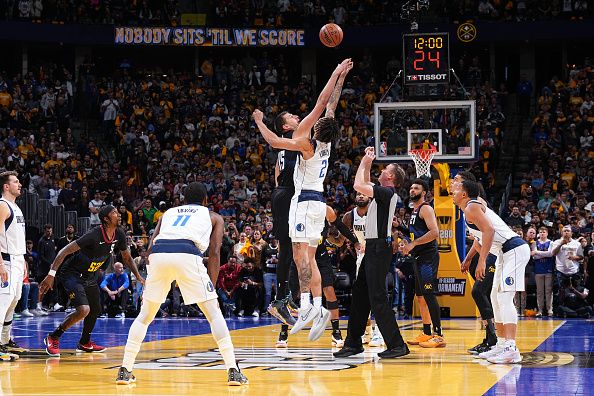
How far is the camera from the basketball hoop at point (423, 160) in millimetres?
20359

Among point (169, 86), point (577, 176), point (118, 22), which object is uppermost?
point (118, 22)

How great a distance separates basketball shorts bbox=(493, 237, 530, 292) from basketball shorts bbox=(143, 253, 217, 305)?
362cm

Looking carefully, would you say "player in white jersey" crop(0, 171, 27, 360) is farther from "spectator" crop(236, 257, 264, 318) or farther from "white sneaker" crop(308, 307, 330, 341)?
"spectator" crop(236, 257, 264, 318)

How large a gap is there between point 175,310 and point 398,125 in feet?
22.3

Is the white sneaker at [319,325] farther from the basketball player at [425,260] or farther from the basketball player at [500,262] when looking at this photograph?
the basketball player at [425,260]

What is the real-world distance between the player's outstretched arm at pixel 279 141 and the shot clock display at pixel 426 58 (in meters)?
10.5

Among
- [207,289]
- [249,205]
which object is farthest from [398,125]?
[207,289]

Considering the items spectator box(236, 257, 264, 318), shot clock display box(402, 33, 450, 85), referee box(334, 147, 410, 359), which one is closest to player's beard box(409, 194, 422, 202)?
referee box(334, 147, 410, 359)

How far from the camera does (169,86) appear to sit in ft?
116

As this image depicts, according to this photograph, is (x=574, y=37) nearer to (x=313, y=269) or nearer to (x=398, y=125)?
(x=398, y=125)

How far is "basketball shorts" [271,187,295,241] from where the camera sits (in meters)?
12.5

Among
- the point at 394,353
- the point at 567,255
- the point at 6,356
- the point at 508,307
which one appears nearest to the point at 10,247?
A: the point at 6,356

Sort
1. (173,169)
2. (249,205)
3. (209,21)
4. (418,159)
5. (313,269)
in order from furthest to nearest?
1. (209,21)
2. (173,169)
3. (249,205)
4. (418,159)
5. (313,269)

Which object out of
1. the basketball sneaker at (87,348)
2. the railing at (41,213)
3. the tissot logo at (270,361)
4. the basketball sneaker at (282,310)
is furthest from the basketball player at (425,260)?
the railing at (41,213)
